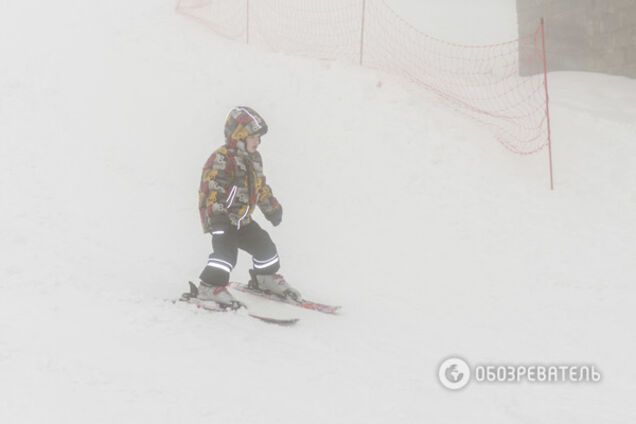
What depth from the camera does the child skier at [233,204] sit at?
5539 millimetres

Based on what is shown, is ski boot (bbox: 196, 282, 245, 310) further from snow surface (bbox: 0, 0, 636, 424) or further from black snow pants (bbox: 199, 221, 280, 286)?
snow surface (bbox: 0, 0, 636, 424)

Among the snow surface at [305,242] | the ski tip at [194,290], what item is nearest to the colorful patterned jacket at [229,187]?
the ski tip at [194,290]

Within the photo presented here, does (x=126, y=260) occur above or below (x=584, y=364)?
above

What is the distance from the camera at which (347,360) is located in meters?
4.83

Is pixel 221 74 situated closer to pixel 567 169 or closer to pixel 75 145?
pixel 75 145

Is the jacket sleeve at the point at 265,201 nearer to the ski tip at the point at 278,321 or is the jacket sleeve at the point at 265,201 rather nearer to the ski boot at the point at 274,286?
the ski boot at the point at 274,286

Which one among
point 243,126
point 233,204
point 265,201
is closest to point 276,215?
point 265,201

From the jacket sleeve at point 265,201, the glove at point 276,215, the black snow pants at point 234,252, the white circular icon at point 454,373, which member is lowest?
the white circular icon at point 454,373

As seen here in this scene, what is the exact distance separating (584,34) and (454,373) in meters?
11.0

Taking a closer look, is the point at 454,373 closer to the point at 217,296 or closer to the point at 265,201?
the point at 217,296

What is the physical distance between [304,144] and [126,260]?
4.36m

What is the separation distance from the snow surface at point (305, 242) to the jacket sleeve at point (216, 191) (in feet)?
2.54

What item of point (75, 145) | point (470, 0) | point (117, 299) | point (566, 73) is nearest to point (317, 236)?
point (117, 299)

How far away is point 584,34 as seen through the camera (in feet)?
44.8
